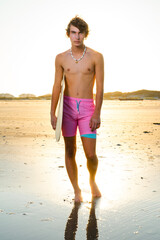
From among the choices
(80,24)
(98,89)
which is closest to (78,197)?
(98,89)

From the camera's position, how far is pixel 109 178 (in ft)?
17.7

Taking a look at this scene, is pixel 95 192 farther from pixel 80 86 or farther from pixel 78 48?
pixel 78 48

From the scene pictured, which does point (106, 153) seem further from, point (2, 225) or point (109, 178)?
point (2, 225)

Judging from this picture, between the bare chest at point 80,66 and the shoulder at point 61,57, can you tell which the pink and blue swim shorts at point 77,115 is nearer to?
the bare chest at point 80,66

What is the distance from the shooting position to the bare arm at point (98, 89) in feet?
14.2

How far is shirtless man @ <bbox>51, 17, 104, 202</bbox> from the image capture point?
436 centimetres

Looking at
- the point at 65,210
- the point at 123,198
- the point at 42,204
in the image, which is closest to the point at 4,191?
the point at 42,204

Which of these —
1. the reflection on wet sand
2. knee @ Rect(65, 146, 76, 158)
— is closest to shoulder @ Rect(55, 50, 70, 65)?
knee @ Rect(65, 146, 76, 158)

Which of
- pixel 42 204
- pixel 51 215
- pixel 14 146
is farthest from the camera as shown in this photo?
pixel 14 146

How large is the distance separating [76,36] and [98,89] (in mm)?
672

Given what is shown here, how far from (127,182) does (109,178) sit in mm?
325

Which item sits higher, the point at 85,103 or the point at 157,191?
the point at 85,103

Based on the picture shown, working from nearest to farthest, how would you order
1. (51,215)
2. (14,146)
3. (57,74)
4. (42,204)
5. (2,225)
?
(2,225)
(51,215)
(42,204)
(57,74)
(14,146)

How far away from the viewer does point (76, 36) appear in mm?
4355
